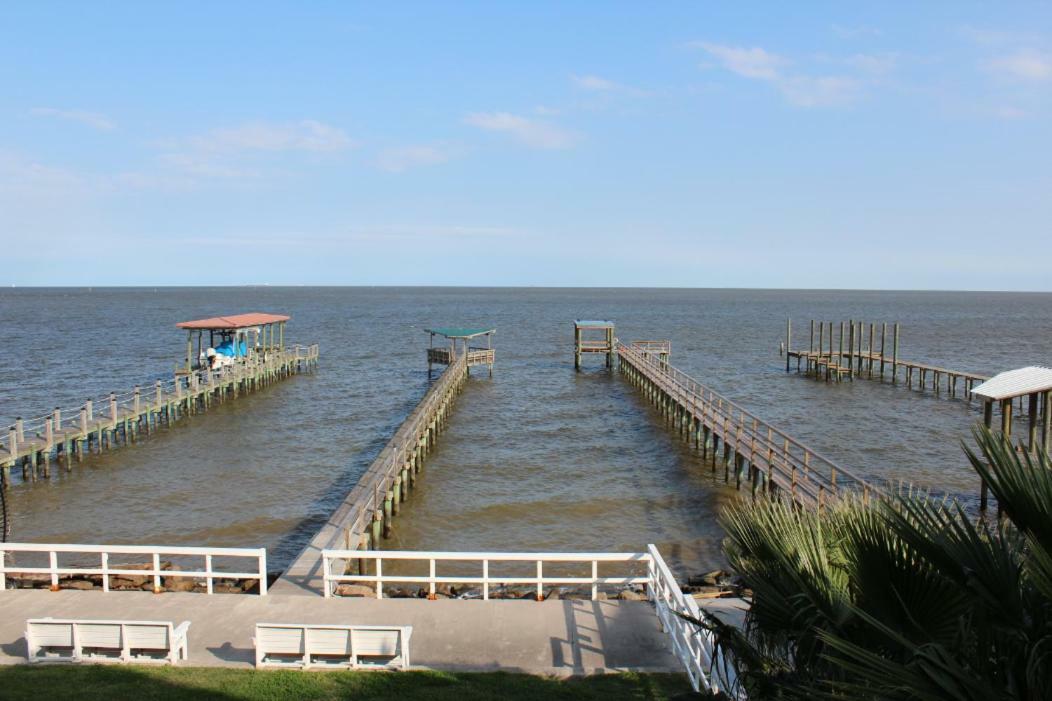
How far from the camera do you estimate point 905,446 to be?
1192 inches

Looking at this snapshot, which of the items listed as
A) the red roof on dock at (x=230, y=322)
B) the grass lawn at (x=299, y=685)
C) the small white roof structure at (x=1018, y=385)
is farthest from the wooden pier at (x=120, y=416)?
the small white roof structure at (x=1018, y=385)

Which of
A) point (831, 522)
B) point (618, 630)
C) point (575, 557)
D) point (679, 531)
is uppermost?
point (831, 522)

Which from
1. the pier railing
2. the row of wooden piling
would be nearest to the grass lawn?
the pier railing

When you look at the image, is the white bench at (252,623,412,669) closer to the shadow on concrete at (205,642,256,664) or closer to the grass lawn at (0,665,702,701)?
the grass lawn at (0,665,702,701)

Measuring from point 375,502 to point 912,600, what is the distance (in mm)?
14865

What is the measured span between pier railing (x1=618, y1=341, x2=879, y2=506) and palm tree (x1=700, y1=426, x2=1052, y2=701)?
6.07 metres

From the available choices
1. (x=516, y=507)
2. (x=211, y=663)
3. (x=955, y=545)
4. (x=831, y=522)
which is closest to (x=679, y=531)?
(x=516, y=507)

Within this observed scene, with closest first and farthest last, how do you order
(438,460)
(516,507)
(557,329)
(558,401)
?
(516,507) → (438,460) → (558,401) → (557,329)

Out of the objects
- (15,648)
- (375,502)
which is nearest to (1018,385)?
(375,502)

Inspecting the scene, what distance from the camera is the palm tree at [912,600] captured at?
3.03m

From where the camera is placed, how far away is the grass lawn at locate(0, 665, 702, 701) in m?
8.08

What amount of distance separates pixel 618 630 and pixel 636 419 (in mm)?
26139

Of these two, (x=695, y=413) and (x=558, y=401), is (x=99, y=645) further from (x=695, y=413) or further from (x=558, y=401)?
(x=558, y=401)

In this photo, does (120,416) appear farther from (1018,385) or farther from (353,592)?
(1018,385)
